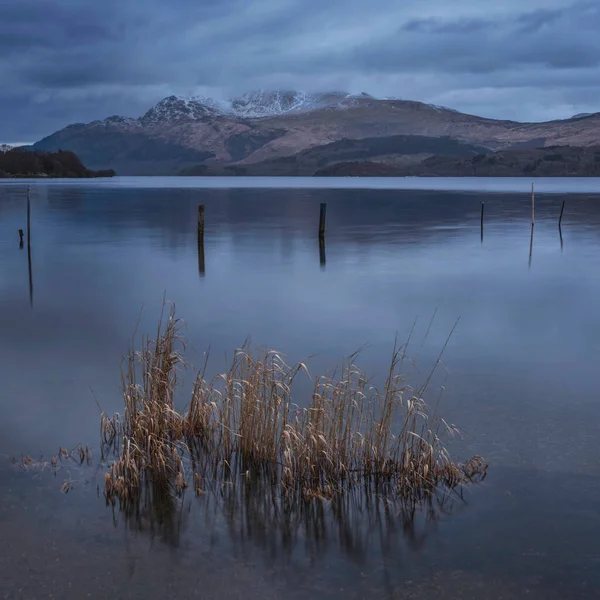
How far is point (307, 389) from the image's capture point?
46.9 feet

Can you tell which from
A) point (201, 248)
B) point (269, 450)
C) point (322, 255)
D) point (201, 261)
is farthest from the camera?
point (322, 255)

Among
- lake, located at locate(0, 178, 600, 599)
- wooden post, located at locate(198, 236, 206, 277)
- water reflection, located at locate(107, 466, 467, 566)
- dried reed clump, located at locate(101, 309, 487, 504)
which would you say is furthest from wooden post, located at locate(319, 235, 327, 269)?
water reflection, located at locate(107, 466, 467, 566)

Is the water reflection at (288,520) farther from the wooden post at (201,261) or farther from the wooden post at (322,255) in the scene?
the wooden post at (322,255)

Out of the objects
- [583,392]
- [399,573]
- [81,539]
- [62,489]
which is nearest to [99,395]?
[62,489]

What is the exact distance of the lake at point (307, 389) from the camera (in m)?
8.04

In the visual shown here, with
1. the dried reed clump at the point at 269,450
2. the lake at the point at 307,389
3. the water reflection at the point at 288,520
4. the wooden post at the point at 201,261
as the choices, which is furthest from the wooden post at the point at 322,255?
the water reflection at the point at 288,520

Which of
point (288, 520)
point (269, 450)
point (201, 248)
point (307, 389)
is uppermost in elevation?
point (201, 248)

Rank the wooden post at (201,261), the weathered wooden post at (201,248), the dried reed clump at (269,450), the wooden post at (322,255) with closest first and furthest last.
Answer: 1. the dried reed clump at (269,450)
2. the wooden post at (201,261)
3. the weathered wooden post at (201,248)
4. the wooden post at (322,255)

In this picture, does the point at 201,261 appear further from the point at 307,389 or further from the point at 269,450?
the point at 269,450

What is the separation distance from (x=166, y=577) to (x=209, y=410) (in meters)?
3.70

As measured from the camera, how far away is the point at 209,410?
11453 millimetres

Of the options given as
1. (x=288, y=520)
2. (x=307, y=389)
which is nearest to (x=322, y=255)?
(x=307, y=389)

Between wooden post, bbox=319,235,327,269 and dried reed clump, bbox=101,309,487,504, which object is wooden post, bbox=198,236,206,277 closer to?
wooden post, bbox=319,235,327,269

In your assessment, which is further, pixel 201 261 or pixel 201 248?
pixel 201 248
